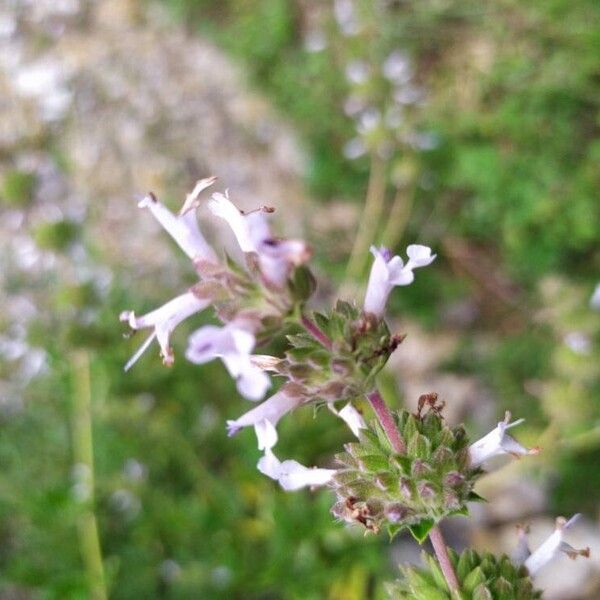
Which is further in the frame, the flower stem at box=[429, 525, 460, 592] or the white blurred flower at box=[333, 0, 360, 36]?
the white blurred flower at box=[333, 0, 360, 36]

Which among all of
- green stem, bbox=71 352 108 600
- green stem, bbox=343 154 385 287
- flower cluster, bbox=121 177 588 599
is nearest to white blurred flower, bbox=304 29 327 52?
green stem, bbox=343 154 385 287

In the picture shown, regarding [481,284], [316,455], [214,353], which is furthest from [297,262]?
[481,284]

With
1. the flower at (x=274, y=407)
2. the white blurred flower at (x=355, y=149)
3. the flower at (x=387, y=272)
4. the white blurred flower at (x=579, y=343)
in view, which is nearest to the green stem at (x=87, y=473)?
the white blurred flower at (x=355, y=149)

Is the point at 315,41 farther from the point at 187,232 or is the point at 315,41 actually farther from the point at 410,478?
the point at 410,478

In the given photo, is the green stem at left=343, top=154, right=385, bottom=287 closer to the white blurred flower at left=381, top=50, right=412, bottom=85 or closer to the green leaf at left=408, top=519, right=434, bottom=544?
the white blurred flower at left=381, top=50, right=412, bottom=85

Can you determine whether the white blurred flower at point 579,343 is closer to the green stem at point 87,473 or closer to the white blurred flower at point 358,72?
the white blurred flower at point 358,72

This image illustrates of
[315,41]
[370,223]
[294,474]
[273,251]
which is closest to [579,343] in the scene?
[370,223]
